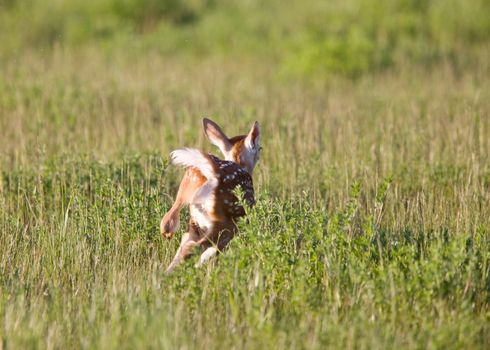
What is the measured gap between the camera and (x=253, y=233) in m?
5.24

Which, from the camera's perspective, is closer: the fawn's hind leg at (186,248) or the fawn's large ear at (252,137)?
the fawn's hind leg at (186,248)

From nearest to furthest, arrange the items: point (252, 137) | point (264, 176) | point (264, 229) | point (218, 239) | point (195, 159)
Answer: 1. point (195, 159)
2. point (218, 239)
3. point (264, 229)
4. point (252, 137)
5. point (264, 176)

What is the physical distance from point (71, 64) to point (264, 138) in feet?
16.6

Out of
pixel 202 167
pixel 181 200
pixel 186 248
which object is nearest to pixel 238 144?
pixel 202 167

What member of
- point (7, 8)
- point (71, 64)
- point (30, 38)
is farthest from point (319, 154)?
point (7, 8)

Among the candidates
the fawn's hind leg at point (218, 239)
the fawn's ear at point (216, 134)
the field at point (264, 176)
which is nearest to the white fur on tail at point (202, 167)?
the fawn's hind leg at point (218, 239)

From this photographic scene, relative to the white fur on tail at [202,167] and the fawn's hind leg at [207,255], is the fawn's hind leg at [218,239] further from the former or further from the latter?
the white fur on tail at [202,167]

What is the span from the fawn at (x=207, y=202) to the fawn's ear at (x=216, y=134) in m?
0.20

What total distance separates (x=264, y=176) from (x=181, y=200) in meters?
2.23

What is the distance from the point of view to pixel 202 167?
5.34 meters

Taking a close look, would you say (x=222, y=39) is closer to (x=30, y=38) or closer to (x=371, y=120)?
(x=30, y=38)

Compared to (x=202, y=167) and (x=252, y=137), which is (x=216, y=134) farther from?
(x=202, y=167)

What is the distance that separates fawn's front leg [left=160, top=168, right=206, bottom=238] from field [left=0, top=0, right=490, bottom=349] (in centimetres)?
25

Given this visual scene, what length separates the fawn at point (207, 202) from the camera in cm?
530
